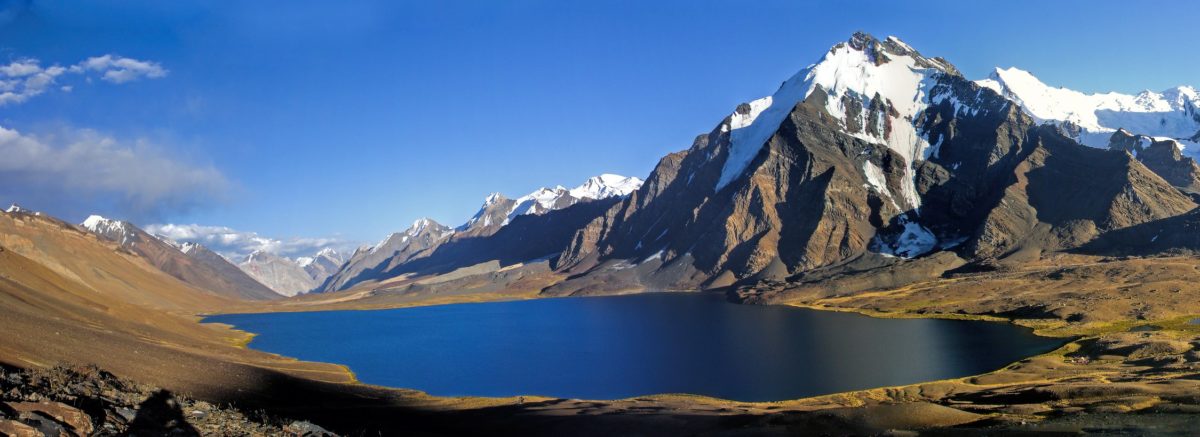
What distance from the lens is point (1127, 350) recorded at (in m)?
93.5

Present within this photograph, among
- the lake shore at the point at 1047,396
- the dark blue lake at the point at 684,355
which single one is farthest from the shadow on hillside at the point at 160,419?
the dark blue lake at the point at 684,355

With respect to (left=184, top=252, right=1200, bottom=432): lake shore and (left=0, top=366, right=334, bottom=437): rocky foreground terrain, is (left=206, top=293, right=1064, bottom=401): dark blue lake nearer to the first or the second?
(left=184, top=252, right=1200, bottom=432): lake shore

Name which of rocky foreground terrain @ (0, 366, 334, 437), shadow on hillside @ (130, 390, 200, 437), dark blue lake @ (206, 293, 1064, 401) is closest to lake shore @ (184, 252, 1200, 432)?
dark blue lake @ (206, 293, 1064, 401)

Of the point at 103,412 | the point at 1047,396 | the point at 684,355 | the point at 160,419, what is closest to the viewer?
the point at 103,412

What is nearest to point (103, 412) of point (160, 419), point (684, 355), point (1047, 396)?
point (160, 419)

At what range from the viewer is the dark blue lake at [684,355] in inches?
3649

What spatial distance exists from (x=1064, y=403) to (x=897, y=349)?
63.6m

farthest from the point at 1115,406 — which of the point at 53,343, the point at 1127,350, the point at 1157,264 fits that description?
the point at 1157,264

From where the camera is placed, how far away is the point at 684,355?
4668 inches

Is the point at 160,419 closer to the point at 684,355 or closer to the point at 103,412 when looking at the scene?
the point at 103,412

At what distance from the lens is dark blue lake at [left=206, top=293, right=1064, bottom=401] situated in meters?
92.7

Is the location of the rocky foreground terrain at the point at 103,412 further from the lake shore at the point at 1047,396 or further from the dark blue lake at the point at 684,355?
the dark blue lake at the point at 684,355

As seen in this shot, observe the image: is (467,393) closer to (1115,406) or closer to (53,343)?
(53,343)

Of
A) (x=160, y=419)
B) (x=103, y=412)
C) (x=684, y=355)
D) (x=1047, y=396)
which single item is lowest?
(x=684, y=355)
